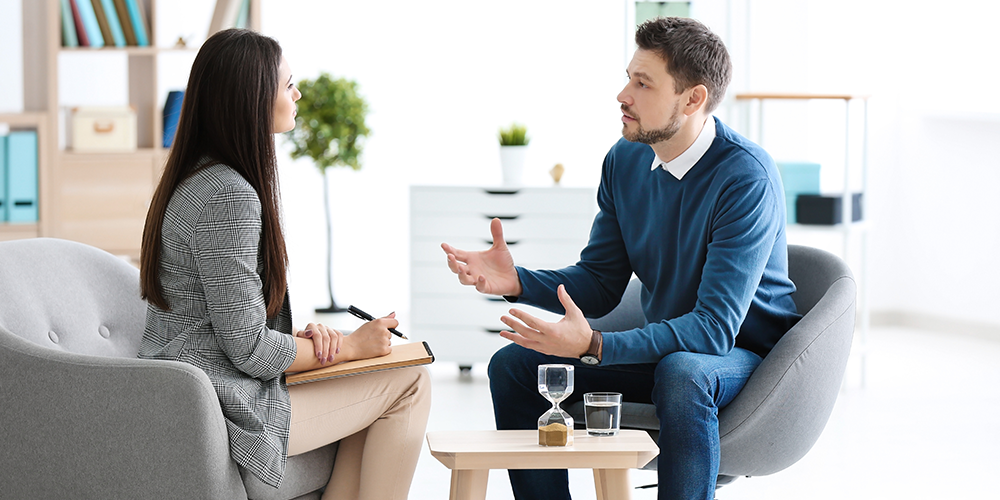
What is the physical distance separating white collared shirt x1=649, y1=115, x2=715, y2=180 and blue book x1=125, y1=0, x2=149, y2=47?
261 cm

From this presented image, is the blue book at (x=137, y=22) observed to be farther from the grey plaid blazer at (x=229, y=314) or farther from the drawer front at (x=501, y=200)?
the grey plaid blazer at (x=229, y=314)

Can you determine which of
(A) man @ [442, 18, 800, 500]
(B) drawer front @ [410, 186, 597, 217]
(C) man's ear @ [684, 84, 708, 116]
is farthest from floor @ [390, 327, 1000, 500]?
(C) man's ear @ [684, 84, 708, 116]

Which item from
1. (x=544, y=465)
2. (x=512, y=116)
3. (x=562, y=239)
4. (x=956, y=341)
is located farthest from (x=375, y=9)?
(x=544, y=465)

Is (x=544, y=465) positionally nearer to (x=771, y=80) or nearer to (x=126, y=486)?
(x=126, y=486)

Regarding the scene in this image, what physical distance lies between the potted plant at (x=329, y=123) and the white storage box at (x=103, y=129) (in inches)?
50.8

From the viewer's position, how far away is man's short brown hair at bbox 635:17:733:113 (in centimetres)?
206

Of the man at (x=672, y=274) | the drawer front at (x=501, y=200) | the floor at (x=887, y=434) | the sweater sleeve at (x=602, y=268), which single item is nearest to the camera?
the man at (x=672, y=274)

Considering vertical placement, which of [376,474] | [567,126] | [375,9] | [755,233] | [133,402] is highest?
[375,9]

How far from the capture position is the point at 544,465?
5.33ft

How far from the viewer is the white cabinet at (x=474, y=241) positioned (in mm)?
3945

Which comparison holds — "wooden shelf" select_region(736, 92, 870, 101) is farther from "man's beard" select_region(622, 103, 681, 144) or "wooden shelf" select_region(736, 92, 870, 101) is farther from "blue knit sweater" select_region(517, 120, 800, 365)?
"man's beard" select_region(622, 103, 681, 144)

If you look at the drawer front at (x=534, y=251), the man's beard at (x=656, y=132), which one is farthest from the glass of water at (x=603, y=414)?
the drawer front at (x=534, y=251)

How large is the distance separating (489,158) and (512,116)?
0.27 meters

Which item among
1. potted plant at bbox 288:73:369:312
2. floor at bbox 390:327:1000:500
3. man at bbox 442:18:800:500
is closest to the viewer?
man at bbox 442:18:800:500
